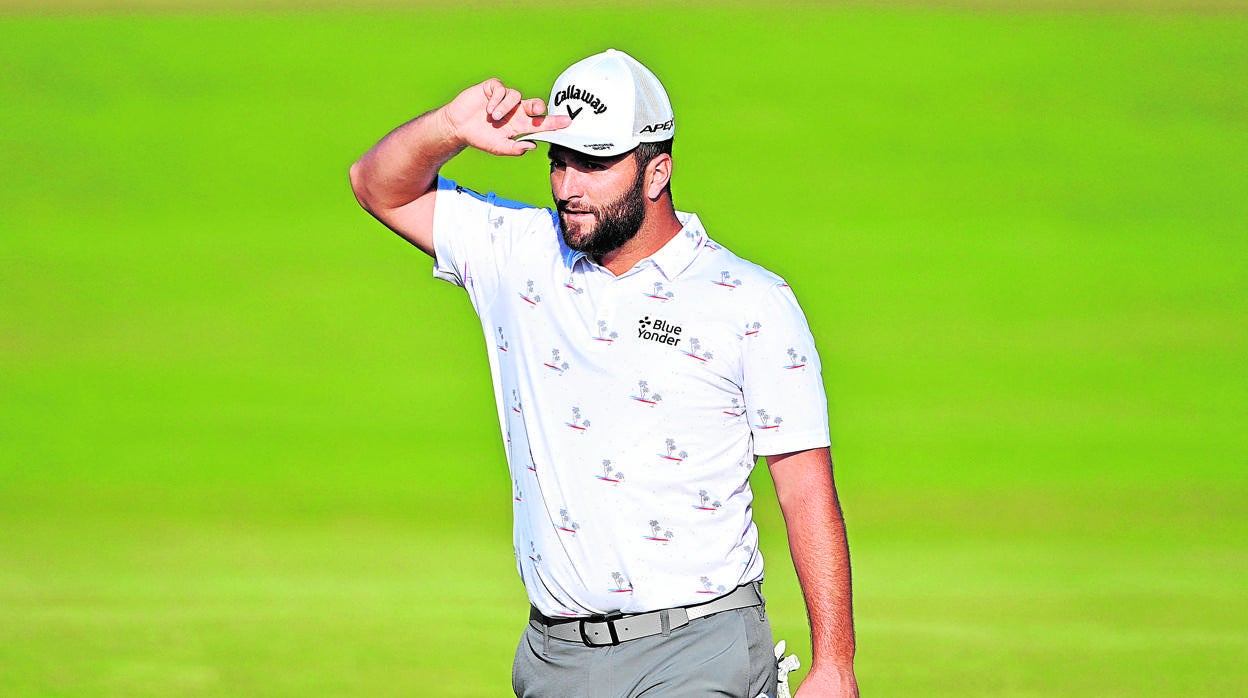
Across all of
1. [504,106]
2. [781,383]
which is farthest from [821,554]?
[504,106]

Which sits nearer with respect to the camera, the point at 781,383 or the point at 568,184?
the point at 781,383

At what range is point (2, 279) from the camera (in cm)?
1002

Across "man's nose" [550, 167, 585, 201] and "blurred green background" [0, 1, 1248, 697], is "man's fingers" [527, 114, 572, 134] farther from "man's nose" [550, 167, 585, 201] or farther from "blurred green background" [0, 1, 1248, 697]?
"blurred green background" [0, 1, 1248, 697]

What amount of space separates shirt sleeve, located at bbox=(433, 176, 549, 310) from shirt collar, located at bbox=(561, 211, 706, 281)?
0.17 meters

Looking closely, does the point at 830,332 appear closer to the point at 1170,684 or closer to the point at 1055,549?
the point at 1055,549

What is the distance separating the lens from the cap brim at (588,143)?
3.76 metres

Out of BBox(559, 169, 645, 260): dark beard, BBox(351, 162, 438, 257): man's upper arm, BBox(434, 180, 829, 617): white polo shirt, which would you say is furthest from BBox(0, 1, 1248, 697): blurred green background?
BBox(559, 169, 645, 260): dark beard

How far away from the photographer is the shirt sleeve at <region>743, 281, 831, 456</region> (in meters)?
3.67

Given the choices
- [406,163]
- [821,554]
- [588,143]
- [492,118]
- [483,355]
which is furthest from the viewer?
[483,355]

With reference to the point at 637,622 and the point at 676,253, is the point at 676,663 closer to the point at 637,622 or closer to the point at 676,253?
the point at 637,622

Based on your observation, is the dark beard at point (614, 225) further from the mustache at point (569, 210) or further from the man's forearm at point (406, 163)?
the man's forearm at point (406, 163)

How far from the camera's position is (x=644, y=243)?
12.6 feet

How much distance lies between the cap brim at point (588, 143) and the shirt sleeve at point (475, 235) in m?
0.31

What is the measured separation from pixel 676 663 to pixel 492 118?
1.22 m
